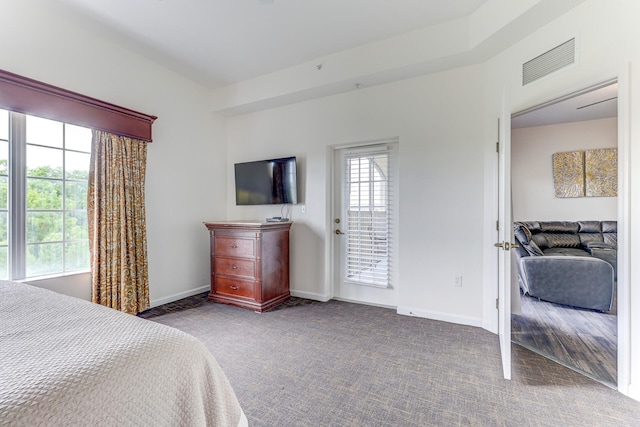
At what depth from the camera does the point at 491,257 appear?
9.04ft

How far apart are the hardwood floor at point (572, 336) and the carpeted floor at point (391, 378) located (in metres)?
0.15

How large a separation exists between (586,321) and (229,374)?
11.4 ft

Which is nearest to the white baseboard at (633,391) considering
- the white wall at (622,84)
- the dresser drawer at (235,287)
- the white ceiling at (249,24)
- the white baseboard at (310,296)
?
the white wall at (622,84)

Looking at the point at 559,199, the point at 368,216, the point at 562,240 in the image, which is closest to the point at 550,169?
the point at 559,199

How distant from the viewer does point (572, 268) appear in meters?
3.08

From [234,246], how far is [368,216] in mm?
1724

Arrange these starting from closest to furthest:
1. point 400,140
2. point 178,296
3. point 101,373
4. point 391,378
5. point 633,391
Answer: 1. point 101,373
2. point 633,391
3. point 391,378
4. point 400,140
5. point 178,296

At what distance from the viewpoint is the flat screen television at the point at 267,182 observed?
3791 mm

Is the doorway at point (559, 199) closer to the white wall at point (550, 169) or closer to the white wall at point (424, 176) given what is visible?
the white wall at point (550, 169)

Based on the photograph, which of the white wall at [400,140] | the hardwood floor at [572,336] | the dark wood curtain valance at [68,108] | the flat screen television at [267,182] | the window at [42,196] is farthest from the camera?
the flat screen television at [267,182]

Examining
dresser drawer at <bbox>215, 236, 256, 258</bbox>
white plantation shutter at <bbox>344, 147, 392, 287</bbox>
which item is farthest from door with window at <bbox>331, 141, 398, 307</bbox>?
dresser drawer at <bbox>215, 236, 256, 258</bbox>

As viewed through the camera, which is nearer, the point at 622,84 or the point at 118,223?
the point at 622,84

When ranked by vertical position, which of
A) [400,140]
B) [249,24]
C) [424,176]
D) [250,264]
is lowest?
[250,264]

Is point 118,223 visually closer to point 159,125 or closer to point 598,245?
point 159,125
